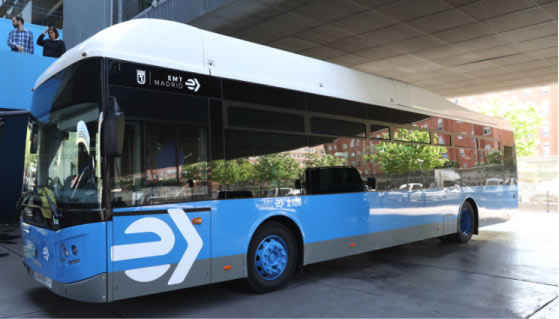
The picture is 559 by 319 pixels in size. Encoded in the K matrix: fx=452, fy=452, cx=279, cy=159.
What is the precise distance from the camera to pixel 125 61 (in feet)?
16.5

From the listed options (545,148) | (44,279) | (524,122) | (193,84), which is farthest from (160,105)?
(545,148)

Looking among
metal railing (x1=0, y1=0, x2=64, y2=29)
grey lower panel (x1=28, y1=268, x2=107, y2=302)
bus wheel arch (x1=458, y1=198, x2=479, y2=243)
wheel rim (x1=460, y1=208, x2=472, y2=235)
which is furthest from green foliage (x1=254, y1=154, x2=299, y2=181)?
metal railing (x1=0, y1=0, x2=64, y2=29)

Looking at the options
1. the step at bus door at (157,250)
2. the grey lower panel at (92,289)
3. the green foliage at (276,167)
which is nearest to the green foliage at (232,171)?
the green foliage at (276,167)

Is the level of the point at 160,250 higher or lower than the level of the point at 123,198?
lower

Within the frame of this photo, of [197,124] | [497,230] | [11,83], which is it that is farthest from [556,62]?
[11,83]

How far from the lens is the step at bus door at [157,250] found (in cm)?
481

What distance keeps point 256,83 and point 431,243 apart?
7.13 meters

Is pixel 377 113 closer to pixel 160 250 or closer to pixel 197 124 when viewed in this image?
pixel 197 124

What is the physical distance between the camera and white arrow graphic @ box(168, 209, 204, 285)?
5.23 m

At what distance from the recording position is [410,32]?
11.7 meters

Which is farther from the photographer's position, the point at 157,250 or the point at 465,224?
the point at 465,224

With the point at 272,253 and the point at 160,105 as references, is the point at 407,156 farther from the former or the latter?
the point at 160,105

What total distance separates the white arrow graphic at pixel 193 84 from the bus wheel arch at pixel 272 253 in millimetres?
2053

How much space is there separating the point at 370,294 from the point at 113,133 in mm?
4082
